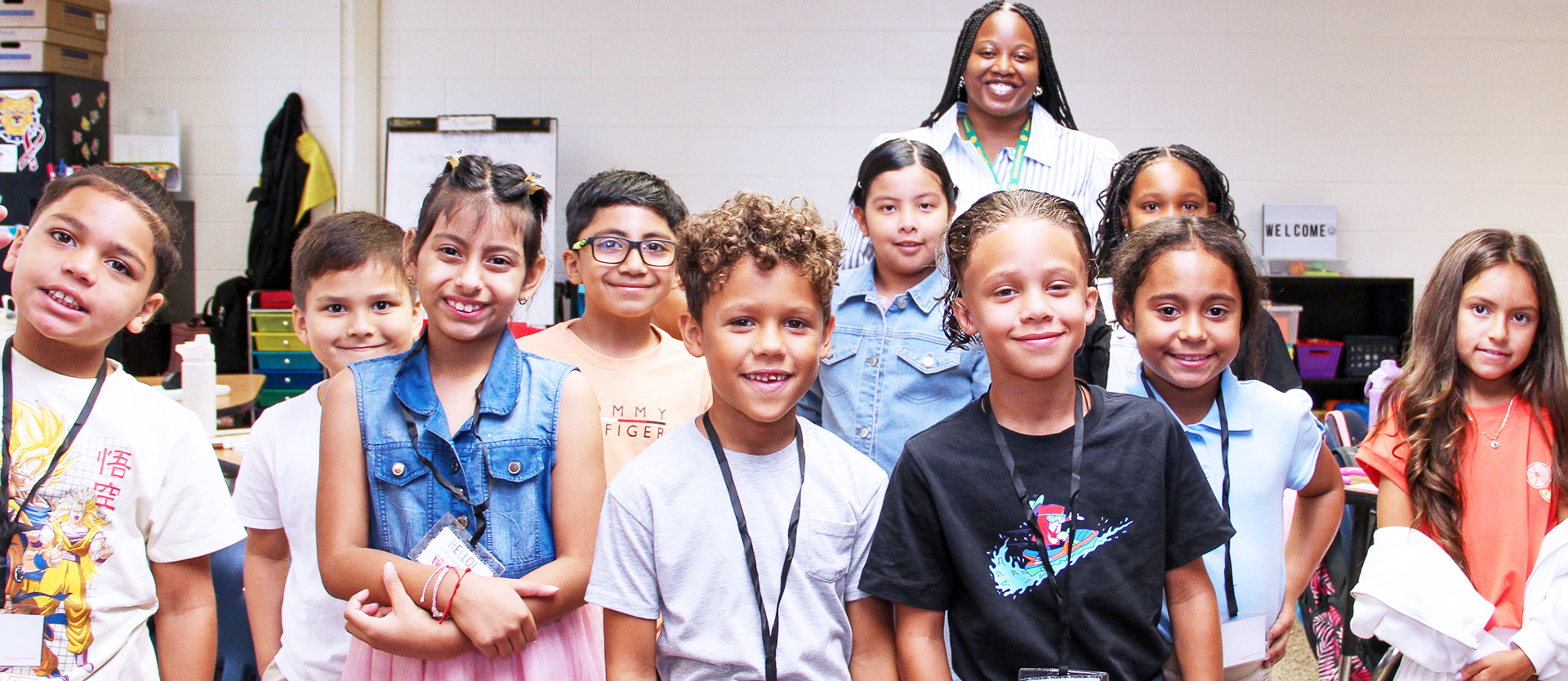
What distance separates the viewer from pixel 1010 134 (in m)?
2.41

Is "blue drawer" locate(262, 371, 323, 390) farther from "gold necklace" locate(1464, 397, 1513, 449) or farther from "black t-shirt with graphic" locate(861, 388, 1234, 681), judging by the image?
"gold necklace" locate(1464, 397, 1513, 449)

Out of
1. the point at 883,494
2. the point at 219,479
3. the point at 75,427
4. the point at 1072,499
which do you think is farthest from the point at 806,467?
the point at 75,427

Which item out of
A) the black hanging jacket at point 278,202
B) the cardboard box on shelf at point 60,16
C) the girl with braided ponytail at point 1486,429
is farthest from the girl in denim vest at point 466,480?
the cardboard box on shelf at point 60,16

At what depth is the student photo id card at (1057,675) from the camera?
1.16 m

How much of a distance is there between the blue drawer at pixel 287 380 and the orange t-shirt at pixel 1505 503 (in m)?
4.15

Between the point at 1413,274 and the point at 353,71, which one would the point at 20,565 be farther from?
the point at 1413,274

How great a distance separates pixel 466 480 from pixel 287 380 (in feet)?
11.6

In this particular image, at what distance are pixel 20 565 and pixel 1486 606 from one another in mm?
2064

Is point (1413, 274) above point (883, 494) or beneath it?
above

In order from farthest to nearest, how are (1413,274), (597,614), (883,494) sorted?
(1413,274) < (597,614) < (883,494)

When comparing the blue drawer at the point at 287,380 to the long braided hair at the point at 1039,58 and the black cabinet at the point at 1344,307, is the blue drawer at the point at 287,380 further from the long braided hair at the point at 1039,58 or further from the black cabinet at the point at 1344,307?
the black cabinet at the point at 1344,307

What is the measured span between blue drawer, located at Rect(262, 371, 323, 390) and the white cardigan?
410 centimetres

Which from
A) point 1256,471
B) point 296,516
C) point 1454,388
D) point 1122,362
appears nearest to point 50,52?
point 296,516

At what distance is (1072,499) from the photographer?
1202 millimetres
